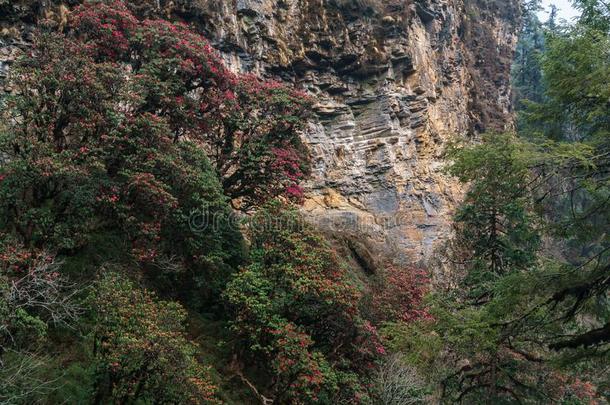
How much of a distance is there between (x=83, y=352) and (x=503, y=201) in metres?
9.58

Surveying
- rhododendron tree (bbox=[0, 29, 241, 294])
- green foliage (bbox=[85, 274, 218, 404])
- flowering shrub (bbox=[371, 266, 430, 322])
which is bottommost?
A: flowering shrub (bbox=[371, 266, 430, 322])

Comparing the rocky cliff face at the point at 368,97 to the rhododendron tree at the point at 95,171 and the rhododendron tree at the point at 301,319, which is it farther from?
the rhododendron tree at the point at 95,171

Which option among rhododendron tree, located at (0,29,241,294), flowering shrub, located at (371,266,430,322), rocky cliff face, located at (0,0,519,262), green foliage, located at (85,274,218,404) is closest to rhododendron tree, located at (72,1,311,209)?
rhododendron tree, located at (0,29,241,294)

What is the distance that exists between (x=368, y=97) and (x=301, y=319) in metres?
15.9

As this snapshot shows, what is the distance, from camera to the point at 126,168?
11.9 metres

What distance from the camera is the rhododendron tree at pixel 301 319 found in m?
10.9

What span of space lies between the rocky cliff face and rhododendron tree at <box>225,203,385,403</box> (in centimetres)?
915

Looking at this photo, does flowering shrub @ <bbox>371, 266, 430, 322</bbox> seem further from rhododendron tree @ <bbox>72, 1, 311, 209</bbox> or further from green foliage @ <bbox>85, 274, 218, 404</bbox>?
green foliage @ <bbox>85, 274, 218, 404</bbox>

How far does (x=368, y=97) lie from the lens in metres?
25.5

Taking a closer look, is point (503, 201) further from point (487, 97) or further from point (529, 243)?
point (487, 97)

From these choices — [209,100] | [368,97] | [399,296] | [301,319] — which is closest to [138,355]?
[301,319]

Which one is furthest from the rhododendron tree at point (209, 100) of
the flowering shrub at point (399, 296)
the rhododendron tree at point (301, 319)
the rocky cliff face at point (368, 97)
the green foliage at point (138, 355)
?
the rocky cliff face at point (368, 97)

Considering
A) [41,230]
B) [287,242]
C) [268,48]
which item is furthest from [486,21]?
[41,230]

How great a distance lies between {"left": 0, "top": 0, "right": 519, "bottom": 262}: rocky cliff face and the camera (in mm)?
23016
